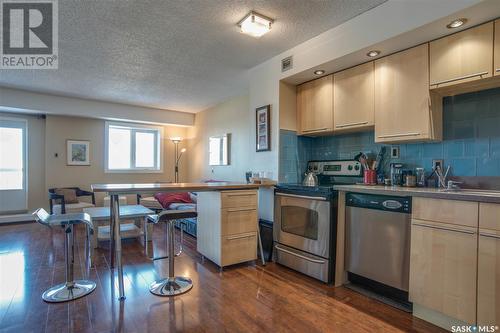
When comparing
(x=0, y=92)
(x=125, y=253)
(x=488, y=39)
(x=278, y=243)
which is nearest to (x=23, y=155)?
(x=0, y=92)

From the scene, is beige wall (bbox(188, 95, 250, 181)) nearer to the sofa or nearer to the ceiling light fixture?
the sofa

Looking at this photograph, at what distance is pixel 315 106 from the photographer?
10.1 feet

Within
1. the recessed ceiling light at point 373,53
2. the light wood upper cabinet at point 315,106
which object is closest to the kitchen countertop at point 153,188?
the light wood upper cabinet at point 315,106

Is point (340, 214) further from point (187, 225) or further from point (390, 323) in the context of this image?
point (187, 225)

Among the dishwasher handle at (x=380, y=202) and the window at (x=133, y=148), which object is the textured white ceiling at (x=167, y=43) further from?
the dishwasher handle at (x=380, y=202)

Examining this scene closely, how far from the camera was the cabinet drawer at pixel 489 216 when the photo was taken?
1559 mm

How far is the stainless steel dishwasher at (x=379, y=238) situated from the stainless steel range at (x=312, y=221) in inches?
6.7

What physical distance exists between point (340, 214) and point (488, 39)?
5.66 feet

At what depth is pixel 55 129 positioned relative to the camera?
5.35 m

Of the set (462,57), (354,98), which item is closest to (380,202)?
(354,98)

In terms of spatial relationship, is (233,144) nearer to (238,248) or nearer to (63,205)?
(238,248)

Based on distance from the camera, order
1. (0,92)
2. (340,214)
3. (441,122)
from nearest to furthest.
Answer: (441,122) → (340,214) → (0,92)

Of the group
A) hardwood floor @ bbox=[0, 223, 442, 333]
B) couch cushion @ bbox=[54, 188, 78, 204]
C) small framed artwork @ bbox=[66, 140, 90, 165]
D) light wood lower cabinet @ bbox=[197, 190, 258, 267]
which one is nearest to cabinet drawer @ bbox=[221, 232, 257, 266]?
light wood lower cabinet @ bbox=[197, 190, 258, 267]

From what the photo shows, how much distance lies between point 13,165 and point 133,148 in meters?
2.26
